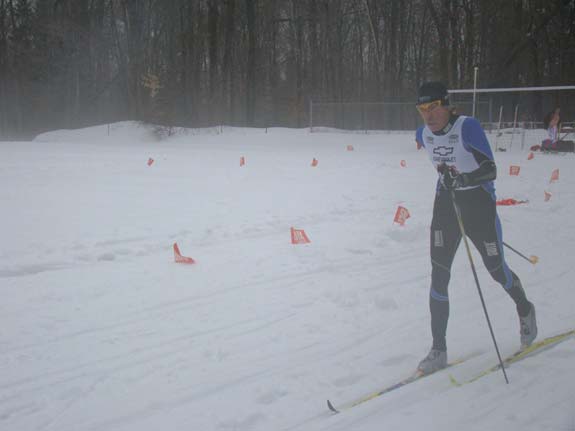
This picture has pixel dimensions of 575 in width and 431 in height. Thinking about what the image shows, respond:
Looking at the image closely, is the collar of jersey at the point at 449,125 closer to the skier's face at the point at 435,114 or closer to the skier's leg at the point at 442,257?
the skier's face at the point at 435,114

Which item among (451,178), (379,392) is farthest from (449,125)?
(379,392)

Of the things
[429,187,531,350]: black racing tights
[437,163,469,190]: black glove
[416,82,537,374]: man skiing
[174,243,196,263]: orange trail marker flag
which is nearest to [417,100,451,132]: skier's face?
[416,82,537,374]: man skiing

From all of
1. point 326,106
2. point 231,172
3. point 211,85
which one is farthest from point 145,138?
point 231,172

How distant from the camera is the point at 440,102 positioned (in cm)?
386

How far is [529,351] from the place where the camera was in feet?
13.4

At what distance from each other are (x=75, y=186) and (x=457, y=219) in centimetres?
1040

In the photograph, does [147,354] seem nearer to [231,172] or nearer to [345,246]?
[345,246]

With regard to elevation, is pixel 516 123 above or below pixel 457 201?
above

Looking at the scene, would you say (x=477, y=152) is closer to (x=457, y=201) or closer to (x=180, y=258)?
(x=457, y=201)

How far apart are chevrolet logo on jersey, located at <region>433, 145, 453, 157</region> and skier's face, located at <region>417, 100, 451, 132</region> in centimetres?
15

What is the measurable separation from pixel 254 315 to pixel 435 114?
2522 millimetres

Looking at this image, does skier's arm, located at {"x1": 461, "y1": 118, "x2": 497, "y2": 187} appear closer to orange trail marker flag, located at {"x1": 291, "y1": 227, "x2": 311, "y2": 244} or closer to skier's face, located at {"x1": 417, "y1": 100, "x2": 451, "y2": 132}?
skier's face, located at {"x1": 417, "y1": 100, "x2": 451, "y2": 132}

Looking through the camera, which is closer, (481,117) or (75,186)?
(75,186)

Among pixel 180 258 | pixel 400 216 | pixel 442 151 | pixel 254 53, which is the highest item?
pixel 254 53
